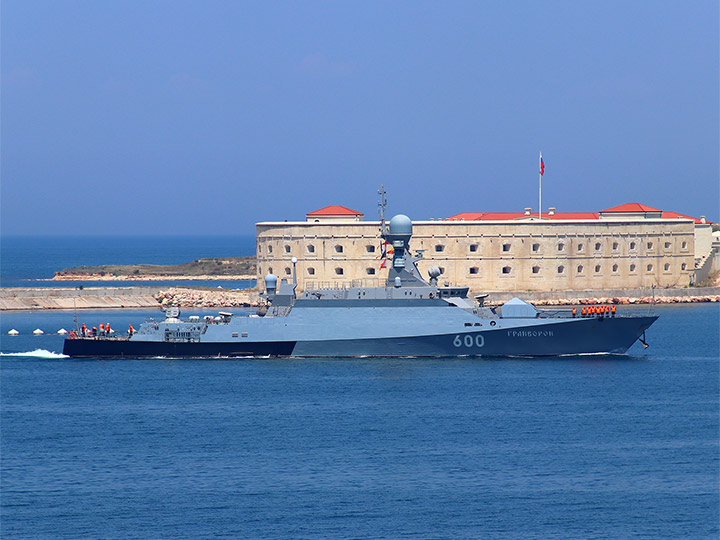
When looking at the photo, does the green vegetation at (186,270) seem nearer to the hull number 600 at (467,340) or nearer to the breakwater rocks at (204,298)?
the breakwater rocks at (204,298)

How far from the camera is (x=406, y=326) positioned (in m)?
39.7

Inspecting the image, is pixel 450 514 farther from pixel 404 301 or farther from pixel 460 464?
pixel 404 301

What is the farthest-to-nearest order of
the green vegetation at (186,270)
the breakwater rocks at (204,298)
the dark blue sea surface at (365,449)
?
the green vegetation at (186,270)
the breakwater rocks at (204,298)
the dark blue sea surface at (365,449)

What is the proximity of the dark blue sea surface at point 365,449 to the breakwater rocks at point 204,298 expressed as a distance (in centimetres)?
3063

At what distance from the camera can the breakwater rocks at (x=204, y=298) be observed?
70750 millimetres

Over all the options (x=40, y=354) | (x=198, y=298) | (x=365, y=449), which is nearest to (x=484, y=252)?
(x=198, y=298)

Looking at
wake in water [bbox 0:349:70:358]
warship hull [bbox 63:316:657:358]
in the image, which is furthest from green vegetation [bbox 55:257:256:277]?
warship hull [bbox 63:316:657:358]

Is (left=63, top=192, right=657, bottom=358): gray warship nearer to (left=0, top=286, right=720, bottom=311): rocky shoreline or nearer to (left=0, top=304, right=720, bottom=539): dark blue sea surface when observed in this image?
(left=0, top=304, right=720, bottom=539): dark blue sea surface

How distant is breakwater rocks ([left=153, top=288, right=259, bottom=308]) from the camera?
232ft

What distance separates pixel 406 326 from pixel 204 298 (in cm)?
3437

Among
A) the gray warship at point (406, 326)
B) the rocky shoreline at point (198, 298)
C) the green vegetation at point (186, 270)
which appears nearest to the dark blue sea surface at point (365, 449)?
the gray warship at point (406, 326)

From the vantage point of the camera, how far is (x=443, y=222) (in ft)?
249

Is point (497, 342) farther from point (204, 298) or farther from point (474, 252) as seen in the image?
point (474, 252)

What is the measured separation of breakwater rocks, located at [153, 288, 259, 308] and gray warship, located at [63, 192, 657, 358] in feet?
96.4
